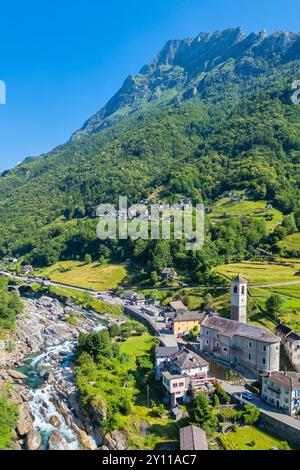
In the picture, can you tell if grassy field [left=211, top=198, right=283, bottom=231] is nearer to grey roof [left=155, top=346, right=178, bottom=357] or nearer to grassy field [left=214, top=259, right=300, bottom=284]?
grassy field [left=214, top=259, right=300, bottom=284]

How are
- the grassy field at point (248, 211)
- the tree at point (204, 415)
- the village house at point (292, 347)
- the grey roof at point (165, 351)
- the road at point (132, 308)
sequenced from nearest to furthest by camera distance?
the tree at point (204, 415) → the village house at point (292, 347) → the grey roof at point (165, 351) → the road at point (132, 308) → the grassy field at point (248, 211)

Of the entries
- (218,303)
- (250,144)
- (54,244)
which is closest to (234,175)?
(250,144)

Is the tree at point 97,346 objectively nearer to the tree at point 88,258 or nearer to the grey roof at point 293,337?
the grey roof at point 293,337

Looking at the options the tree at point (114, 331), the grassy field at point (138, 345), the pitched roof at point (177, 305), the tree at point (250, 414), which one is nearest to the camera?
the tree at point (250, 414)

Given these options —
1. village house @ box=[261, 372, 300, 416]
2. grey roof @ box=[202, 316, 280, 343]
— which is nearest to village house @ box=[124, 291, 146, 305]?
grey roof @ box=[202, 316, 280, 343]

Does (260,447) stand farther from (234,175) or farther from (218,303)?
(234,175)

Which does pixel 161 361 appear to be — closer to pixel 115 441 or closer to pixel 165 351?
pixel 165 351

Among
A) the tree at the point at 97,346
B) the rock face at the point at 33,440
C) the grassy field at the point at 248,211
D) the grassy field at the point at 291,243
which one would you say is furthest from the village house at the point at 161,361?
the grassy field at the point at 248,211

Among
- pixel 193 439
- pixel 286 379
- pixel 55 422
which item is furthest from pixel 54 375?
pixel 286 379
